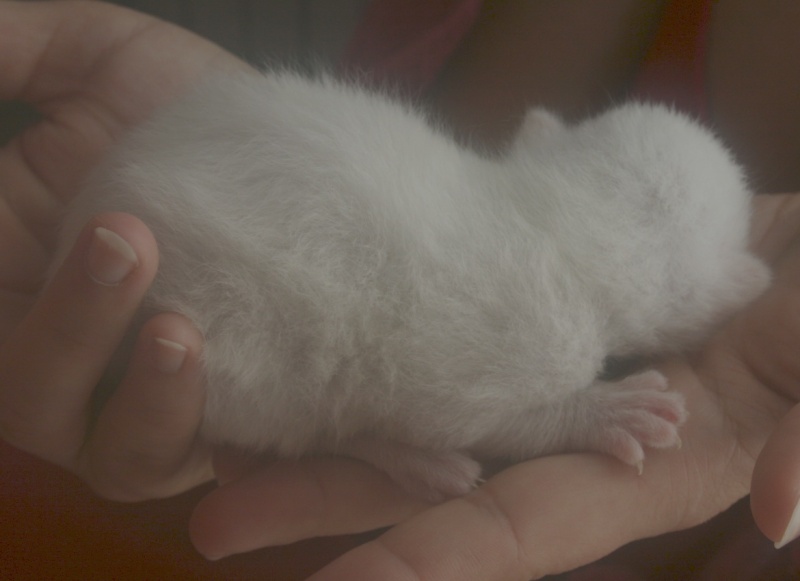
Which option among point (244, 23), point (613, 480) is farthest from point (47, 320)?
point (244, 23)

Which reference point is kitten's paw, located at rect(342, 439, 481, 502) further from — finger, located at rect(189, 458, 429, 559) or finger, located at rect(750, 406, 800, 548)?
finger, located at rect(750, 406, 800, 548)

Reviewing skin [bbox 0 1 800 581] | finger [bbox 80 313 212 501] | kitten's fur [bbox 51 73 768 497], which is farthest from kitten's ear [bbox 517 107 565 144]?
finger [bbox 80 313 212 501]

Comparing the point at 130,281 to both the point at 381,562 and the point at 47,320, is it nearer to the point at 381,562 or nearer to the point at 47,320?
the point at 47,320

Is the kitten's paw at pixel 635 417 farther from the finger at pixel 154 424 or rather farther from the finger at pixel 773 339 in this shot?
the finger at pixel 154 424

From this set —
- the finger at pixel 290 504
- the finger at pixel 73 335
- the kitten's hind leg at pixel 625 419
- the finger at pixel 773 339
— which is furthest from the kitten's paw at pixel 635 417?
the finger at pixel 73 335

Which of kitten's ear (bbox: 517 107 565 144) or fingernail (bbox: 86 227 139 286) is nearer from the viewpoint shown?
fingernail (bbox: 86 227 139 286)

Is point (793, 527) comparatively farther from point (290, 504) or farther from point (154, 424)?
point (154, 424)
